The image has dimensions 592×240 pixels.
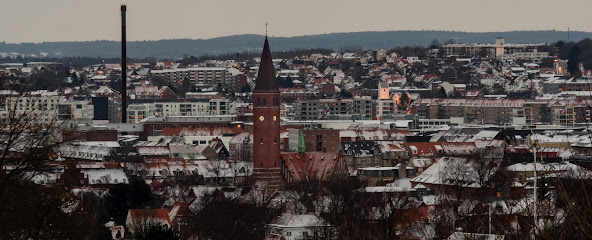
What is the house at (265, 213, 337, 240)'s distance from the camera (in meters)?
52.4

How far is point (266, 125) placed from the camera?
7712 cm

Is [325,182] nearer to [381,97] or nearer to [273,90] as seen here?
[273,90]

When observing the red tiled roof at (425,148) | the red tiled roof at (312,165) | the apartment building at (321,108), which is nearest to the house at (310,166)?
the red tiled roof at (312,165)

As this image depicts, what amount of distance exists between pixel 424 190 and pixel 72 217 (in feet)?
143

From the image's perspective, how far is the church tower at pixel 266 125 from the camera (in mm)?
76438

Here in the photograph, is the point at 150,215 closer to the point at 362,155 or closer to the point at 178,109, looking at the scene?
the point at 362,155

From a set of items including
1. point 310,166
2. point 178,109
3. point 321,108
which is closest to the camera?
point 310,166

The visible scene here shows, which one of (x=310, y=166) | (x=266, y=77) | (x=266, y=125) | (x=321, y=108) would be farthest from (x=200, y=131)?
(x=321, y=108)

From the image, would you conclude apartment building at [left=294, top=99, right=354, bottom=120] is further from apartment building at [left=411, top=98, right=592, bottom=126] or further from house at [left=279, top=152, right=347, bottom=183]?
house at [left=279, top=152, right=347, bottom=183]

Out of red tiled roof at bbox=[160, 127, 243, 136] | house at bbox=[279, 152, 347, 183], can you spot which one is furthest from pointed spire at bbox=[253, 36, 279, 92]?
red tiled roof at bbox=[160, 127, 243, 136]

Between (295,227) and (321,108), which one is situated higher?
(295,227)

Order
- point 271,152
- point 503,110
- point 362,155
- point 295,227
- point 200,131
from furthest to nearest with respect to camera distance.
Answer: point 503,110
point 200,131
point 362,155
point 271,152
point 295,227

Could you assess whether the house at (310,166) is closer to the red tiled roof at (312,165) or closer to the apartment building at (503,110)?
the red tiled roof at (312,165)

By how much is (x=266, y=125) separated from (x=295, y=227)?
23.6 meters
